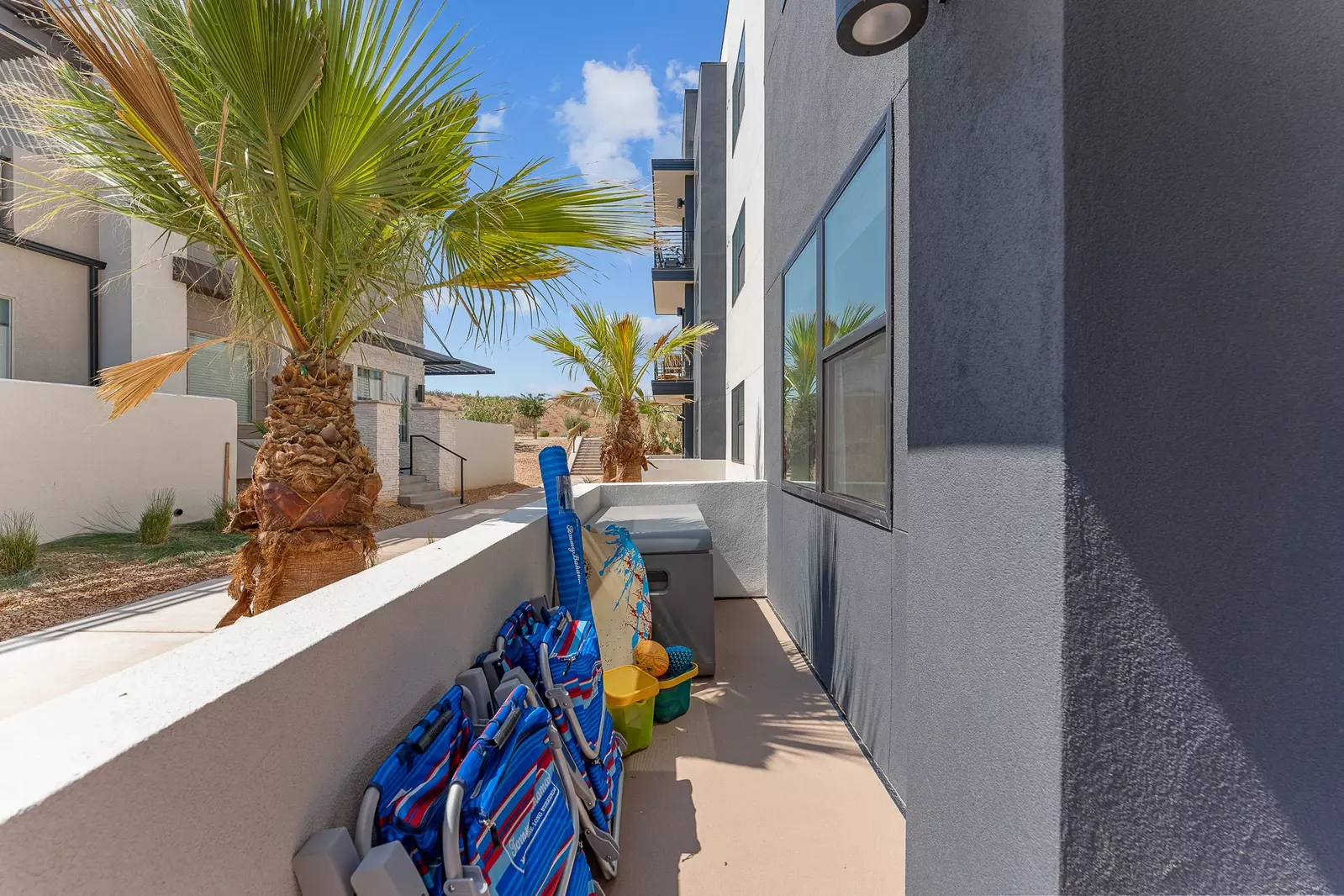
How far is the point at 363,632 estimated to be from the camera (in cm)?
136

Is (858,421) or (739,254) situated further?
(739,254)

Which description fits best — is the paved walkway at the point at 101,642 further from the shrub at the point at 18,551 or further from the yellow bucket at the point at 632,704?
the yellow bucket at the point at 632,704

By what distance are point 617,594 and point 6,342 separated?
9.23 m

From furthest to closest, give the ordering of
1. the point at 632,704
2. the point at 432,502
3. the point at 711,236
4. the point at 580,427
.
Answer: the point at 711,236
the point at 580,427
the point at 432,502
the point at 632,704

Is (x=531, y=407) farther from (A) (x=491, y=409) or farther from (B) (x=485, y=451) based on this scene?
(B) (x=485, y=451)

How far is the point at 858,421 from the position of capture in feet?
10.6

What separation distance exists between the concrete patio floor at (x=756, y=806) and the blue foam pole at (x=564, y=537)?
814 mm

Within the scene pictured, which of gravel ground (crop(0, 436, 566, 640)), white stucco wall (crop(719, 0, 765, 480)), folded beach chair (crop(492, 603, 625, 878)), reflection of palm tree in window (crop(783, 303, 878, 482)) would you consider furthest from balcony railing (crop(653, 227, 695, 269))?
folded beach chair (crop(492, 603, 625, 878))

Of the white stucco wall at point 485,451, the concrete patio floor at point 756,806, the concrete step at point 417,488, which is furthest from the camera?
the white stucco wall at point 485,451

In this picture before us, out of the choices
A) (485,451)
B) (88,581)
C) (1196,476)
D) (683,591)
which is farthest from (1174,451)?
(485,451)

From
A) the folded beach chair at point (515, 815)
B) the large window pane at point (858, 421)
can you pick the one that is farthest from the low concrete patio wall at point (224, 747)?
the large window pane at point (858, 421)

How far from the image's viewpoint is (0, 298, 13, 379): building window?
296 inches

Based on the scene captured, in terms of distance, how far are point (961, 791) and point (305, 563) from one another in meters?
2.97

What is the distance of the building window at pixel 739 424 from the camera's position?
315 inches
